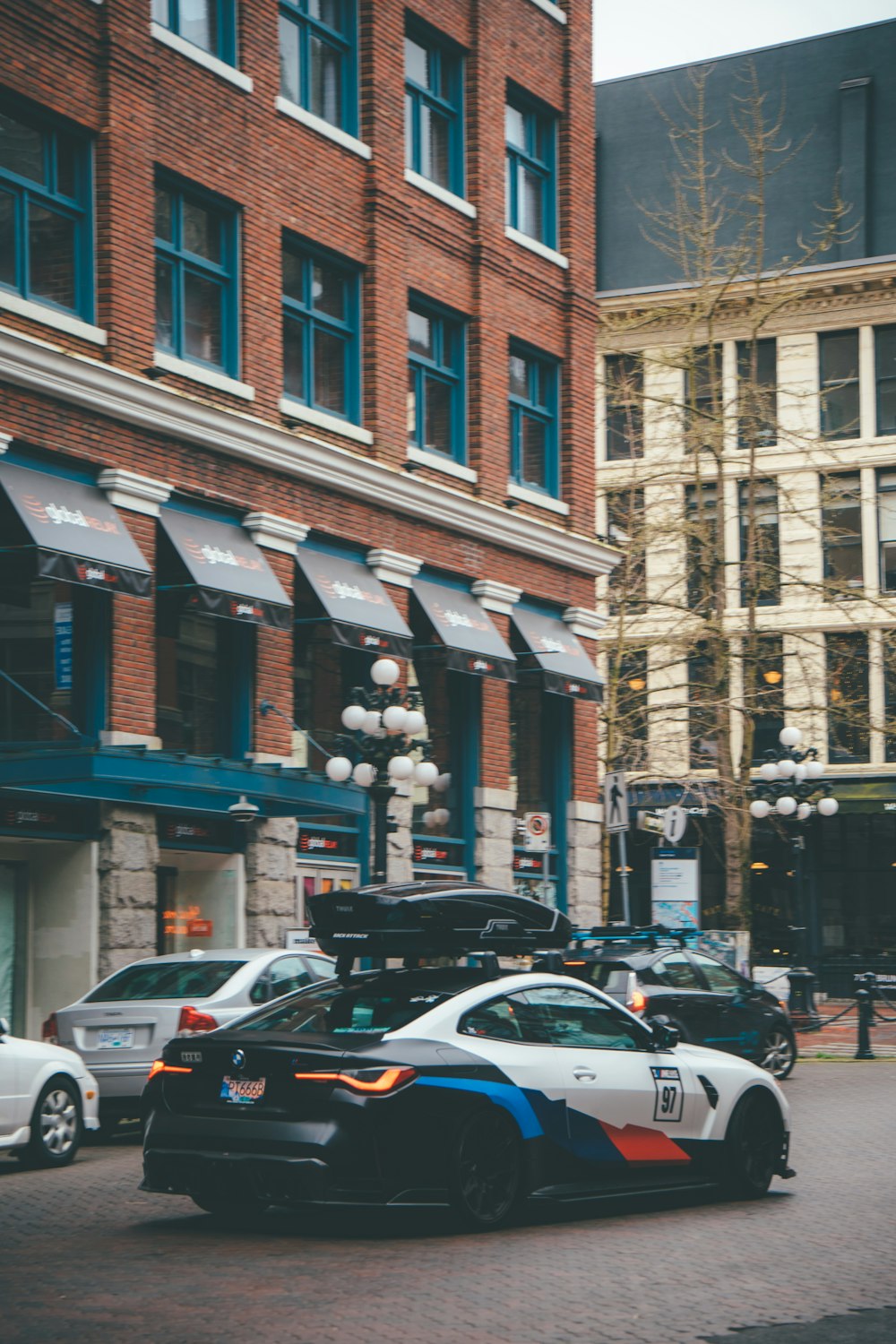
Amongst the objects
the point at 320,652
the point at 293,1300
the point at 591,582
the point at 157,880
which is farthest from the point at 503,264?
the point at 293,1300

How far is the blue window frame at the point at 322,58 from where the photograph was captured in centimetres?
2519

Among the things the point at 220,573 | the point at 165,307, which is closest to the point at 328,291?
the point at 165,307

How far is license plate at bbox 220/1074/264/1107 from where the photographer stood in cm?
966

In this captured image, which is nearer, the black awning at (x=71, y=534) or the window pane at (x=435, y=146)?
the black awning at (x=71, y=534)

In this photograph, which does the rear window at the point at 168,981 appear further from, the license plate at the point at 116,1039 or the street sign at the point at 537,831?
the street sign at the point at 537,831

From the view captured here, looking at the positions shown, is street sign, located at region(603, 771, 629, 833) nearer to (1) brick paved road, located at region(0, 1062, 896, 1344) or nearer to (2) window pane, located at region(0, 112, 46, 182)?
(2) window pane, located at region(0, 112, 46, 182)

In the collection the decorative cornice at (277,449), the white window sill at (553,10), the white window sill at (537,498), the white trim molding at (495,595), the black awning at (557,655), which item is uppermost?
the white window sill at (553,10)

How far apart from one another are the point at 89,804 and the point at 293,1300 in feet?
42.1

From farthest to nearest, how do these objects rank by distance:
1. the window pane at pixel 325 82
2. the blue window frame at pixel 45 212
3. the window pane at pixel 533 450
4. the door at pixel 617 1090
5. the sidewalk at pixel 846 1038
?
the window pane at pixel 533 450, the sidewalk at pixel 846 1038, the window pane at pixel 325 82, the blue window frame at pixel 45 212, the door at pixel 617 1090

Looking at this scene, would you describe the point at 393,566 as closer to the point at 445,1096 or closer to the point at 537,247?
A: the point at 537,247

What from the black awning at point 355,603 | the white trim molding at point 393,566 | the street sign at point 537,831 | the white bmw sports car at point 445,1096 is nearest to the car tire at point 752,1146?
the white bmw sports car at point 445,1096

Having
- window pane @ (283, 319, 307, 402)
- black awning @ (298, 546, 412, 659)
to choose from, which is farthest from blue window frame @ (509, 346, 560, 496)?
window pane @ (283, 319, 307, 402)

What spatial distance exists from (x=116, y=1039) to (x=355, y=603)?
10.1 m

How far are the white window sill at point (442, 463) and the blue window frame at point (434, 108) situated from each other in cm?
413
